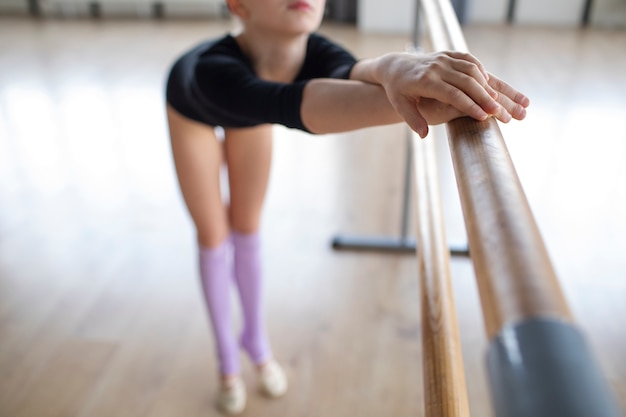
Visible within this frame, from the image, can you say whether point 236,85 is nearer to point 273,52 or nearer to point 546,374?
point 273,52

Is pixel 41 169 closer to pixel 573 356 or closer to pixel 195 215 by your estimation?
pixel 195 215

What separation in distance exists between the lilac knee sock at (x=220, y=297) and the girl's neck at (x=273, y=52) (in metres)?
0.47

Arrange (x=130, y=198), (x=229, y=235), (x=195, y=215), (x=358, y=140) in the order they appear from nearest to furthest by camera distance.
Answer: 1. (x=195, y=215)
2. (x=229, y=235)
3. (x=130, y=198)
4. (x=358, y=140)

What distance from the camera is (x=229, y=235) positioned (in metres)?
1.58

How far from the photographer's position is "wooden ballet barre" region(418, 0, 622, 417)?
0.28m

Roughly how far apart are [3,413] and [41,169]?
1.49 meters

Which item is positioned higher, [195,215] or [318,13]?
[318,13]

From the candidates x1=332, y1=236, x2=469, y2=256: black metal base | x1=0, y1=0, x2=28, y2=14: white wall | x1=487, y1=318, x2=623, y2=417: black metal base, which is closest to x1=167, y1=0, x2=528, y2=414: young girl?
x1=487, y1=318, x2=623, y2=417: black metal base

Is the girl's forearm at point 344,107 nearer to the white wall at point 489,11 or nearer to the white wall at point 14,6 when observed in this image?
the white wall at point 489,11

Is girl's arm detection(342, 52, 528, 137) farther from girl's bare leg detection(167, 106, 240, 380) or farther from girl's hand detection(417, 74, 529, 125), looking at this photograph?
girl's bare leg detection(167, 106, 240, 380)

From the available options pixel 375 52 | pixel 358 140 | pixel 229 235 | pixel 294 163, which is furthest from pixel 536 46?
pixel 229 235

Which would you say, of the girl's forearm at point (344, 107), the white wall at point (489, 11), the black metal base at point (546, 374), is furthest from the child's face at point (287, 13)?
the white wall at point (489, 11)

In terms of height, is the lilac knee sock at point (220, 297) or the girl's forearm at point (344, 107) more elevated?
the girl's forearm at point (344, 107)

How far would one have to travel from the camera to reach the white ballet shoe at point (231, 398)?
5.27 ft
